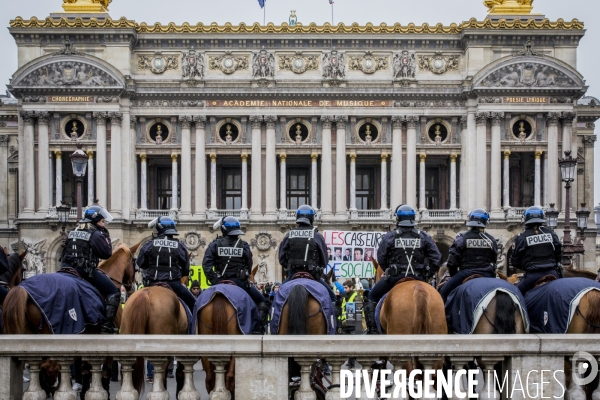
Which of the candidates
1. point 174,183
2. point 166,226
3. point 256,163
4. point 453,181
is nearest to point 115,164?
point 174,183

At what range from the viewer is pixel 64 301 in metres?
12.0

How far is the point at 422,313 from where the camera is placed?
1170 centimetres

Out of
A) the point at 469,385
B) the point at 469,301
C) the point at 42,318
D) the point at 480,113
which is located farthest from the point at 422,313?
the point at 480,113

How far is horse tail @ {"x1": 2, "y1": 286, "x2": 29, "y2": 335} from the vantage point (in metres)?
11.5

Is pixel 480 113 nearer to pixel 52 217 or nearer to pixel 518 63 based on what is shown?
pixel 518 63

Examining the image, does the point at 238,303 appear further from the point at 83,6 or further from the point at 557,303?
the point at 83,6

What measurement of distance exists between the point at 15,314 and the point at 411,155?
4365 centimetres

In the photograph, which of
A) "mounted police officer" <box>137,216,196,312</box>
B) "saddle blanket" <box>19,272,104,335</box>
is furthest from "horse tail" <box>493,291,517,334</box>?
"saddle blanket" <box>19,272,104,335</box>

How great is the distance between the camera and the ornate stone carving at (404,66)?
5341cm

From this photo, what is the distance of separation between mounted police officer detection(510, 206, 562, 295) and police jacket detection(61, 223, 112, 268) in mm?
6808

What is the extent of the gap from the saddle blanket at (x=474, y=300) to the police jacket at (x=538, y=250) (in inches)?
45.7

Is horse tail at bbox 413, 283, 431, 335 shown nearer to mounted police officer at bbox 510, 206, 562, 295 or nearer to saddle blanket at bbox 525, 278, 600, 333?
saddle blanket at bbox 525, 278, 600, 333

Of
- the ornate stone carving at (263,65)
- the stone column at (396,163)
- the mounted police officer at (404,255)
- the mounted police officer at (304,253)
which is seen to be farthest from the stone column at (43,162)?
the mounted police officer at (404,255)

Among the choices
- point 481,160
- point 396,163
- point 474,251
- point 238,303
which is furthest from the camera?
point 396,163
